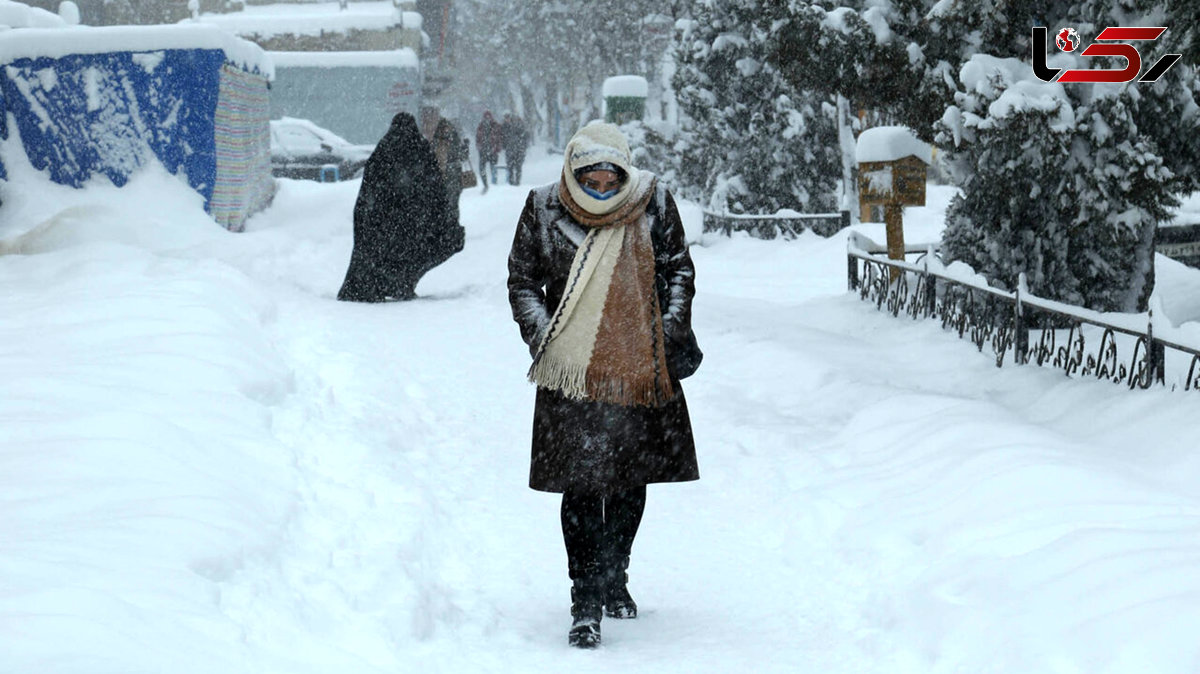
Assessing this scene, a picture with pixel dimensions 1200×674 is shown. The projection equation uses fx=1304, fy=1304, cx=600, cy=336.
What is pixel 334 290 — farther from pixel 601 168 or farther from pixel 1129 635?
Result: pixel 1129 635

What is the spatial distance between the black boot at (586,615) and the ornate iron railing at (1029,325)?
3.46 metres

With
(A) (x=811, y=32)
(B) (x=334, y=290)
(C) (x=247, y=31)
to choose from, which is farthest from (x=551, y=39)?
(A) (x=811, y=32)

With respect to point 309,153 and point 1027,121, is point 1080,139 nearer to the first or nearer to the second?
point 1027,121

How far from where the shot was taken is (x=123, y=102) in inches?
597

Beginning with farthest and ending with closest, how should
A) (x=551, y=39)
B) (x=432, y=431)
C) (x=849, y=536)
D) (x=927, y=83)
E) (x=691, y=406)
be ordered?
1. (x=551, y=39)
2. (x=927, y=83)
3. (x=691, y=406)
4. (x=432, y=431)
5. (x=849, y=536)

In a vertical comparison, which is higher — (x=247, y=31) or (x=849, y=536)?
(x=247, y=31)

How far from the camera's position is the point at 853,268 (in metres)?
12.7

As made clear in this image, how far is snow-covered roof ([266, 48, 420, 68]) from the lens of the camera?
1553 inches

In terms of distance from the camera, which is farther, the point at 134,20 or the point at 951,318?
the point at 134,20

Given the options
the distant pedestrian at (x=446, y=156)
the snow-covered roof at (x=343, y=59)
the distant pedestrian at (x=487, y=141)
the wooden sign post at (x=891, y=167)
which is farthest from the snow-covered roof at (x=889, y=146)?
the snow-covered roof at (x=343, y=59)

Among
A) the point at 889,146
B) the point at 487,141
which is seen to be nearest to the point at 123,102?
the point at 889,146

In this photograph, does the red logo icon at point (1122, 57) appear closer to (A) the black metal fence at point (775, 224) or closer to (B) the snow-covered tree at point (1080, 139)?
(B) the snow-covered tree at point (1080, 139)

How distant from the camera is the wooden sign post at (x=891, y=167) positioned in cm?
1180

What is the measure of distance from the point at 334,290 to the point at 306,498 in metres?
8.49
